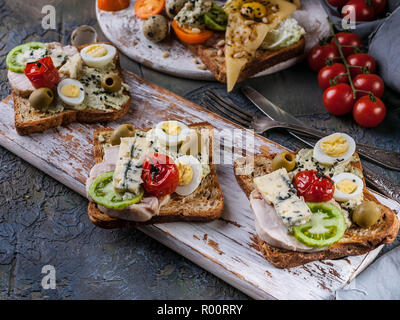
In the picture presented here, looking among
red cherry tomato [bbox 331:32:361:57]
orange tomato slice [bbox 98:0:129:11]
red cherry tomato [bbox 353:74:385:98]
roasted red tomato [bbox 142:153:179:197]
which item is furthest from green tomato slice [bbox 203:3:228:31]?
roasted red tomato [bbox 142:153:179:197]

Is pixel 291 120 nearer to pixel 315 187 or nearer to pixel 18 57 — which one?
pixel 315 187

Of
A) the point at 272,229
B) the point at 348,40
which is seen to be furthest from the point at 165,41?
the point at 272,229

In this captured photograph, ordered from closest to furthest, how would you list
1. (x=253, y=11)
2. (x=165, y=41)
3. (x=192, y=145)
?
(x=192, y=145) → (x=253, y=11) → (x=165, y=41)

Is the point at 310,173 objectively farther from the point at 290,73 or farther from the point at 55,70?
the point at 55,70

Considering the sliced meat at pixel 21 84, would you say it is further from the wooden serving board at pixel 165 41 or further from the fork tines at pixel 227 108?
the fork tines at pixel 227 108

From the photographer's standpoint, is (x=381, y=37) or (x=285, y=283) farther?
(x=381, y=37)

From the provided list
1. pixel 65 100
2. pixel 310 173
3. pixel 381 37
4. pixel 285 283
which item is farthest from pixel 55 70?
pixel 381 37
